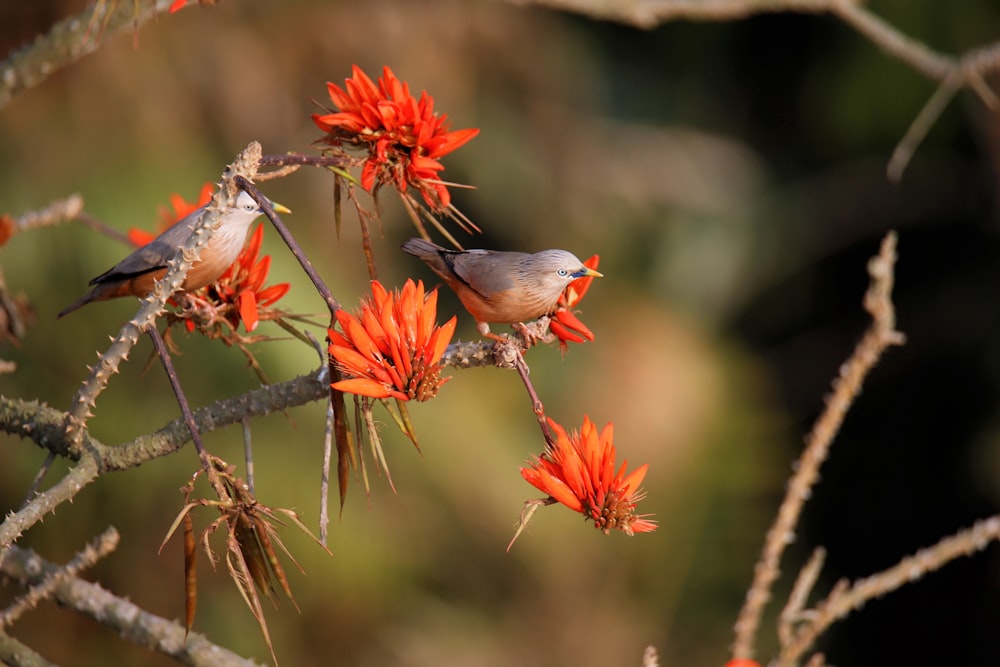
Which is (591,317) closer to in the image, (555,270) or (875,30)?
(875,30)

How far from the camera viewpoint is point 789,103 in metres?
6.16

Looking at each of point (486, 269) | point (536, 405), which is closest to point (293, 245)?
point (536, 405)

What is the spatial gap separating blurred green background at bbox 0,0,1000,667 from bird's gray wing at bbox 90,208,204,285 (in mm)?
2425

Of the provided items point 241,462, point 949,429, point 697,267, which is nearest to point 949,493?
point 949,429

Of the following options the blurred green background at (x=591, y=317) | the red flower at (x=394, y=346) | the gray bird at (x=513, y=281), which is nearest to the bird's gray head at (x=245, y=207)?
the gray bird at (x=513, y=281)

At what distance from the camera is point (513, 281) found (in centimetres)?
106

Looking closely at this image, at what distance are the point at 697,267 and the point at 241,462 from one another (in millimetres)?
2641

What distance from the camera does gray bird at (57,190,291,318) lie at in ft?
3.46

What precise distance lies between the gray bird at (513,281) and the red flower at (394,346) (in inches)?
7.3

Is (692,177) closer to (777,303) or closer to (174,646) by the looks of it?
(777,303)

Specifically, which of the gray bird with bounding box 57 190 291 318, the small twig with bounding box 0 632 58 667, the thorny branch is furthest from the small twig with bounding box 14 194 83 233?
the thorny branch

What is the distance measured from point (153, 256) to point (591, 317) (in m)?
4.06

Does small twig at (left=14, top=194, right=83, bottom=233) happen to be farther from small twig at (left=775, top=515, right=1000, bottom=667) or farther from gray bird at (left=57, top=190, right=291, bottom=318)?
small twig at (left=775, top=515, right=1000, bottom=667)

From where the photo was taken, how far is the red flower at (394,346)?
2.66ft
